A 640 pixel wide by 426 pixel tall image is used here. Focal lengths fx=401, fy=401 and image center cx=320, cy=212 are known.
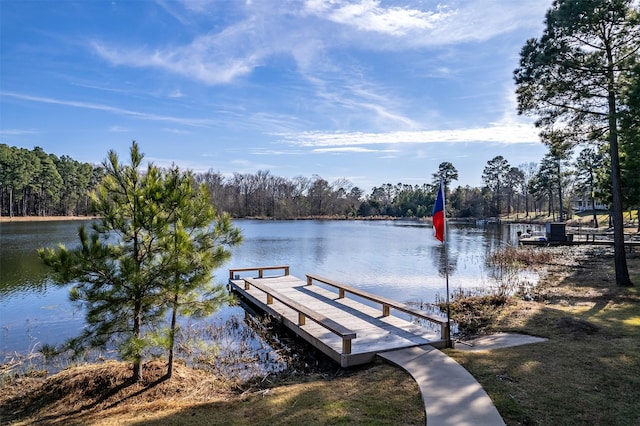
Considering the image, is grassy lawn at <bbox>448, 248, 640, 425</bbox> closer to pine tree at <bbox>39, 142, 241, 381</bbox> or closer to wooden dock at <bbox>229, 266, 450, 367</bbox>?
wooden dock at <bbox>229, 266, 450, 367</bbox>

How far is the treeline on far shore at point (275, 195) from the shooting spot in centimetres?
5916

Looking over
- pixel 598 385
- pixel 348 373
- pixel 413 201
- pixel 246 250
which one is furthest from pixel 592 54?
pixel 413 201

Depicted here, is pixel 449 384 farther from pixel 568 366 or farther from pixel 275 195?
pixel 275 195

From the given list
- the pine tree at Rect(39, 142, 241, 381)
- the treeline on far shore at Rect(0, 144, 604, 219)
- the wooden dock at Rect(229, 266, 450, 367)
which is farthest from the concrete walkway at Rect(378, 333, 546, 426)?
the treeline on far shore at Rect(0, 144, 604, 219)

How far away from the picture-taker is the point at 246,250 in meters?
26.9

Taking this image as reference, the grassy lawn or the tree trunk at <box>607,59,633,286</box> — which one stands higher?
the tree trunk at <box>607,59,633,286</box>

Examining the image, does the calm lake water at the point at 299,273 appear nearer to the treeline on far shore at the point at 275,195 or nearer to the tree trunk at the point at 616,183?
the tree trunk at the point at 616,183

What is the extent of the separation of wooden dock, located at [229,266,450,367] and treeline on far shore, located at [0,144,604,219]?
58.8 meters

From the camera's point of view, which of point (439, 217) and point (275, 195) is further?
point (275, 195)

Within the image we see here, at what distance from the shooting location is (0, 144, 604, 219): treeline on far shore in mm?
59156

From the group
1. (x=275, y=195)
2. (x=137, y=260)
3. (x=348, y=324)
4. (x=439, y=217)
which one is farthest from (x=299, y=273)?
(x=275, y=195)

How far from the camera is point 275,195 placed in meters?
83.3

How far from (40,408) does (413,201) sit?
270 feet

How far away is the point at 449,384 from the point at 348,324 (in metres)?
3.88
